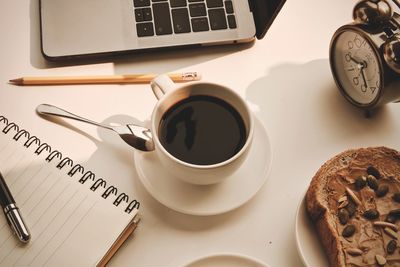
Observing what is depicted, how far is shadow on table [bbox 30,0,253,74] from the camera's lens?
0.73 metres

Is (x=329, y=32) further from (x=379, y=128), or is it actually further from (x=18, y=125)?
(x=18, y=125)

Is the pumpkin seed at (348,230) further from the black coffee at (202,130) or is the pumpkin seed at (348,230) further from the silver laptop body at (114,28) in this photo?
the silver laptop body at (114,28)

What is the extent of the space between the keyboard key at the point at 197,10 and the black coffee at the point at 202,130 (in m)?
0.19

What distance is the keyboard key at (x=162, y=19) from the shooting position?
2.42 feet

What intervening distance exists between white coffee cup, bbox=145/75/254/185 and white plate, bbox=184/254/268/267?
97mm

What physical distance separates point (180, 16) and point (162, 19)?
1.2 inches

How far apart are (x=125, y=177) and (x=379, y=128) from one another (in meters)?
0.41

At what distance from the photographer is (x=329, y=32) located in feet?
2.66

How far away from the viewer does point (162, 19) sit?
0.74 metres

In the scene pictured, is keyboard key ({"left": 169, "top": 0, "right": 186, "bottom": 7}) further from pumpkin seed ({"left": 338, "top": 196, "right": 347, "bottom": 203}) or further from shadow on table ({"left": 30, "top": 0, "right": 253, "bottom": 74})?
pumpkin seed ({"left": 338, "top": 196, "right": 347, "bottom": 203})

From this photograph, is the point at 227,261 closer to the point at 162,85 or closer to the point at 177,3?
the point at 162,85

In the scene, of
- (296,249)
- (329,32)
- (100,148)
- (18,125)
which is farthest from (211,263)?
(329,32)

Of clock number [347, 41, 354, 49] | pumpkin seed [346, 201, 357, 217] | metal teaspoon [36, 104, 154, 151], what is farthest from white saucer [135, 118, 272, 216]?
clock number [347, 41, 354, 49]

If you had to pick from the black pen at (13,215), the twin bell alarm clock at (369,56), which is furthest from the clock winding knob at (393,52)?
the black pen at (13,215)
